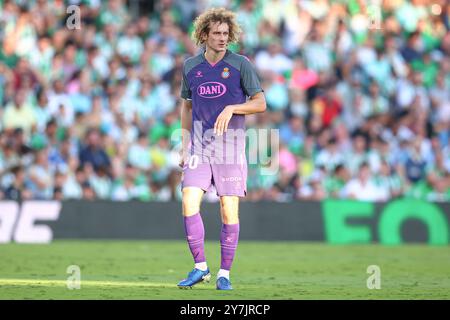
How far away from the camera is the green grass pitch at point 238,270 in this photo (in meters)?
10.1

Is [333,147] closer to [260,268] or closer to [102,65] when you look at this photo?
[102,65]

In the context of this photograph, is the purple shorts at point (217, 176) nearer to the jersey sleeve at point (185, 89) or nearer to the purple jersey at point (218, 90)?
the purple jersey at point (218, 90)

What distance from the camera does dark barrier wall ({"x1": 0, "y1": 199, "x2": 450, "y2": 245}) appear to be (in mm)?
17453

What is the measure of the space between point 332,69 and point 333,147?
90.6 inches

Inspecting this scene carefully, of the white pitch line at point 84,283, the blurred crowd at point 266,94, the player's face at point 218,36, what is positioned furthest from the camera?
the blurred crowd at point 266,94

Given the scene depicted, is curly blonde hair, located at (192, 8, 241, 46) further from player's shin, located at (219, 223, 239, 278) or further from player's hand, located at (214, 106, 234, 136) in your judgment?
player's shin, located at (219, 223, 239, 278)

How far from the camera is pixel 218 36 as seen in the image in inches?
403

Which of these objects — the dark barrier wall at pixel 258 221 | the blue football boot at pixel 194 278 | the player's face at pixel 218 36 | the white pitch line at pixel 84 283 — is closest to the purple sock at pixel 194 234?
the blue football boot at pixel 194 278

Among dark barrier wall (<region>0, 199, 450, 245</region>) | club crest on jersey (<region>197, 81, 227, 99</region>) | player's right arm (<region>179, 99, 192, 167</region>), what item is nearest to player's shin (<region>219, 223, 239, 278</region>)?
player's right arm (<region>179, 99, 192, 167</region>)

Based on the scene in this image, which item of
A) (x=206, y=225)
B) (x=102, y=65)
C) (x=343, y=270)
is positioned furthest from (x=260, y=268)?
(x=102, y=65)

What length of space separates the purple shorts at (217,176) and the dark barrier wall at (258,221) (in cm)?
746

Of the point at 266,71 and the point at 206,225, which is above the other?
the point at 266,71
